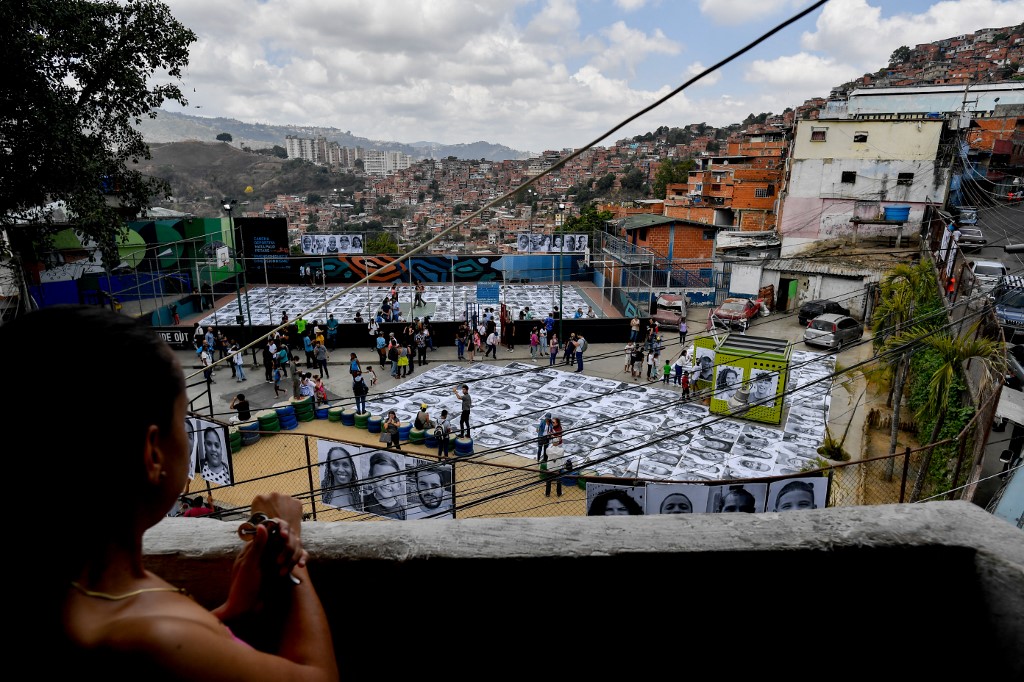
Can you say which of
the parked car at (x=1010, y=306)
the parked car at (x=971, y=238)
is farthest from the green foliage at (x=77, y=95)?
the parked car at (x=971, y=238)

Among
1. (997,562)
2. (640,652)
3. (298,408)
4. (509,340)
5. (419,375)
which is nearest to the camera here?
(997,562)

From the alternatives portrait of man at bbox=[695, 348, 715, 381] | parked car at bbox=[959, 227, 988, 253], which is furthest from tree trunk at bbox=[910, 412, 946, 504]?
parked car at bbox=[959, 227, 988, 253]

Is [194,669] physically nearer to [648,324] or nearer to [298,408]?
[298,408]

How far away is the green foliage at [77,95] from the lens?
16.1m

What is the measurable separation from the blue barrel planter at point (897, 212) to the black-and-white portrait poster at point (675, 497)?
88.6ft

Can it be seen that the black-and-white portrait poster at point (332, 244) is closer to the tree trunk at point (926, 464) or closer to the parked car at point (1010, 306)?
the parked car at point (1010, 306)

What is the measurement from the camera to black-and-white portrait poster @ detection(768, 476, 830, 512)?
8992 millimetres

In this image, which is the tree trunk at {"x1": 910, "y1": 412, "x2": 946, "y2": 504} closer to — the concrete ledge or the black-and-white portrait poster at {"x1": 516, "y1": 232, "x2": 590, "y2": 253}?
the concrete ledge

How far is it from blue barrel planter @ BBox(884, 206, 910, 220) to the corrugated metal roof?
438cm

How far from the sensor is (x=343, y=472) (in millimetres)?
10023

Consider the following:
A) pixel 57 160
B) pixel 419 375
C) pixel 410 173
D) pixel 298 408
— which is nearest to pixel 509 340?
pixel 419 375

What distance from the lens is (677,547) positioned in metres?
1.41

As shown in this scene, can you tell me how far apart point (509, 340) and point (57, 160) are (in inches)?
584

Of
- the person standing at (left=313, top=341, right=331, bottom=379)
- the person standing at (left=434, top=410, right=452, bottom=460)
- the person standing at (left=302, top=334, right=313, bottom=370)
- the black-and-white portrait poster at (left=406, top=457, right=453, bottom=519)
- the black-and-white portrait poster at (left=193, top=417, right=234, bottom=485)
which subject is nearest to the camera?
the black-and-white portrait poster at (left=406, top=457, right=453, bottom=519)
